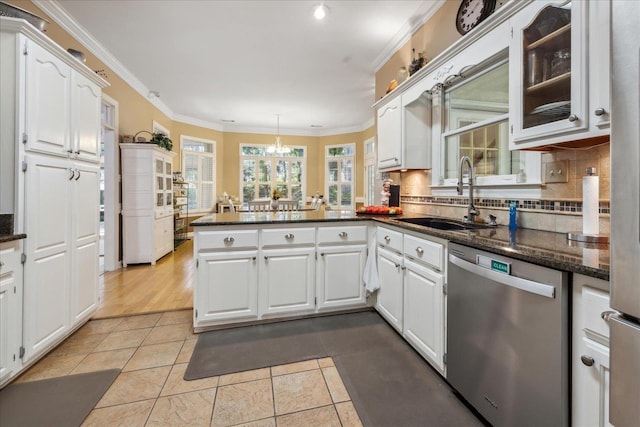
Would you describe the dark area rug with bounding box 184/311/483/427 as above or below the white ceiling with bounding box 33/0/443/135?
below

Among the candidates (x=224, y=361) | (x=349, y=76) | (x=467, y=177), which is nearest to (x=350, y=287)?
(x=224, y=361)

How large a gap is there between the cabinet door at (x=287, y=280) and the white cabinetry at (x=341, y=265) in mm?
93

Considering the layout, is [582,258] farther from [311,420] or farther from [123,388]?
[123,388]

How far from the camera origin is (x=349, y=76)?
461 centimetres

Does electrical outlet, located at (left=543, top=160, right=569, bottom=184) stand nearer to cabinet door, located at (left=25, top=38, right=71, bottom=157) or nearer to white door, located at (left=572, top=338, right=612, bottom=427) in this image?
white door, located at (left=572, top=338, right=612, bottom=427)

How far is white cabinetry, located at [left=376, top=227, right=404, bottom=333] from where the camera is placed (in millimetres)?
2160

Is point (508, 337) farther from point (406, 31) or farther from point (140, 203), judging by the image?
point (140, 203)

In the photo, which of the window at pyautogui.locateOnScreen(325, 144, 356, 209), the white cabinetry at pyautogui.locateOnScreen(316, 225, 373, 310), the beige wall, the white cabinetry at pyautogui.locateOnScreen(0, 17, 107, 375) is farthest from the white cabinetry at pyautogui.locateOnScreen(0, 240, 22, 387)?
the window at pyautogui.locateOnScreen(325, 144, 356, 209)

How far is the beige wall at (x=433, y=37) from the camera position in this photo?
2545mm

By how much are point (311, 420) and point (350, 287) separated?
1.27 m

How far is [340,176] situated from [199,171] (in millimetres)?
3852

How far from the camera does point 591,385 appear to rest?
943 millimetres

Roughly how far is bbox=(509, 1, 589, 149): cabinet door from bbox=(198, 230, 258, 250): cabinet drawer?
1909mm

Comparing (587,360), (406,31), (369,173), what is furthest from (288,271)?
(369,173)
